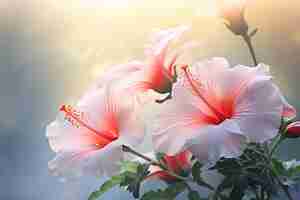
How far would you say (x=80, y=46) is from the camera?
106cm

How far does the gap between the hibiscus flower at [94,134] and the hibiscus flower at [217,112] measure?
0.04m

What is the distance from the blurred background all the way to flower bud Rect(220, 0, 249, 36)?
0.99 ft

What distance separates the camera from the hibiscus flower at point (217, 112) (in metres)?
0.65

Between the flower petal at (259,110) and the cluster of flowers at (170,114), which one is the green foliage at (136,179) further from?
the flower petal at (259,110)

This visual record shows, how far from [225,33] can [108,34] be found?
0.21 meters

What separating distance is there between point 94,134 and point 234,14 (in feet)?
0.76

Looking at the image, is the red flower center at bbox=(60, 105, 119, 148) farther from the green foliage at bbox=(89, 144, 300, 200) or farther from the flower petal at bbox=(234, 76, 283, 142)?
the flower petal at bbox=(234, 76, 283, 142)

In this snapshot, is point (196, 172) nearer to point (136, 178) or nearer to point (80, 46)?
point (136, 178)

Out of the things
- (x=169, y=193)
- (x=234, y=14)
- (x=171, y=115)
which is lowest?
(x=169, y=193)

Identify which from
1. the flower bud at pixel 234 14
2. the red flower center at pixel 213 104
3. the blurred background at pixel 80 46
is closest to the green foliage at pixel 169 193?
the red flower center at pixel 213 104

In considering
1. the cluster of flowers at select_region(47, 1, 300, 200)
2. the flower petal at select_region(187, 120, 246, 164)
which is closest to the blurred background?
the cluster of flowers at select_region(47, 1, 300, 200)

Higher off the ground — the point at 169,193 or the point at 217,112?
the point at 217,112

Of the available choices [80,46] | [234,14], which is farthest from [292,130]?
[80,46]

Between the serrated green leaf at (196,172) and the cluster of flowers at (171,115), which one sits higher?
the cluster of flowers at (171,115)
